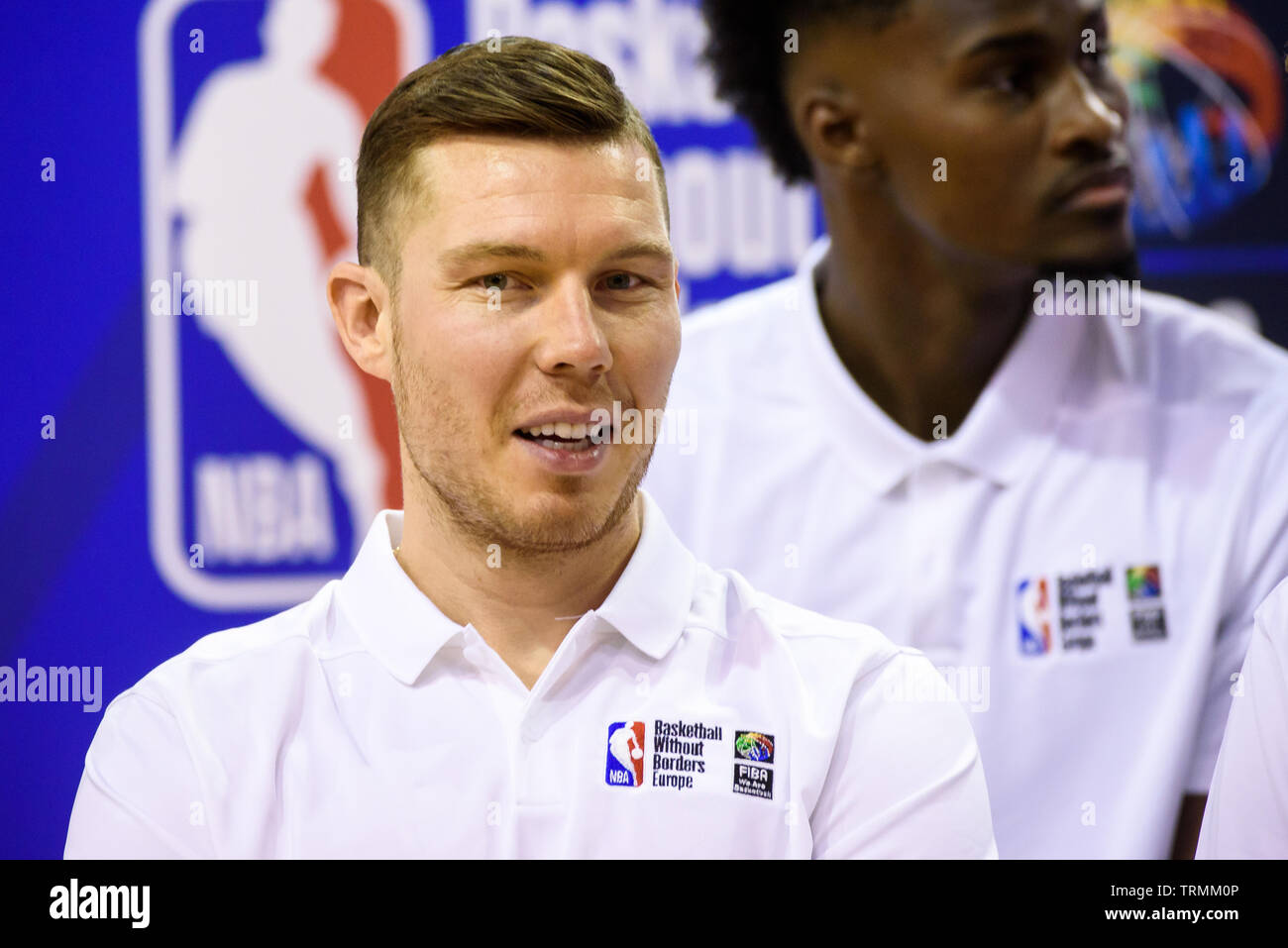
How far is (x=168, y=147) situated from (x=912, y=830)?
174 cm

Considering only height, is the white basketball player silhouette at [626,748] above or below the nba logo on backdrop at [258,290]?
below

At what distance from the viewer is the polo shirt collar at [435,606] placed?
182cm

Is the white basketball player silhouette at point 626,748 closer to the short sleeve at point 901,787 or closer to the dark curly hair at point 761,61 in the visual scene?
the short sleeve at point 901,787

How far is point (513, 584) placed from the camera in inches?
72.4

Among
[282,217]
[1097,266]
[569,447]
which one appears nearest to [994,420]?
[1097,266]

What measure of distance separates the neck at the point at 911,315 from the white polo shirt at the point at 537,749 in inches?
34.9

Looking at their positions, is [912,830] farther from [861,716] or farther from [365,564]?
[365,564]

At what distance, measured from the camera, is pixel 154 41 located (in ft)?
8.57

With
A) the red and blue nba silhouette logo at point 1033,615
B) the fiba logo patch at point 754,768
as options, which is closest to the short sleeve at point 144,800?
the fiba logo patch at point 754,768

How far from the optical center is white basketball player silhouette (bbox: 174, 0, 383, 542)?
2619 millimetres

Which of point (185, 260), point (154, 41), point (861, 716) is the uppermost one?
point (154, 41)

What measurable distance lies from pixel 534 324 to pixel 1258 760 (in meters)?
1.02

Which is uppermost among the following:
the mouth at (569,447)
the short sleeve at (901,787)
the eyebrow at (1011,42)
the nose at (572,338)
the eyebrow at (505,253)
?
the eyebrow at (1011,42)
